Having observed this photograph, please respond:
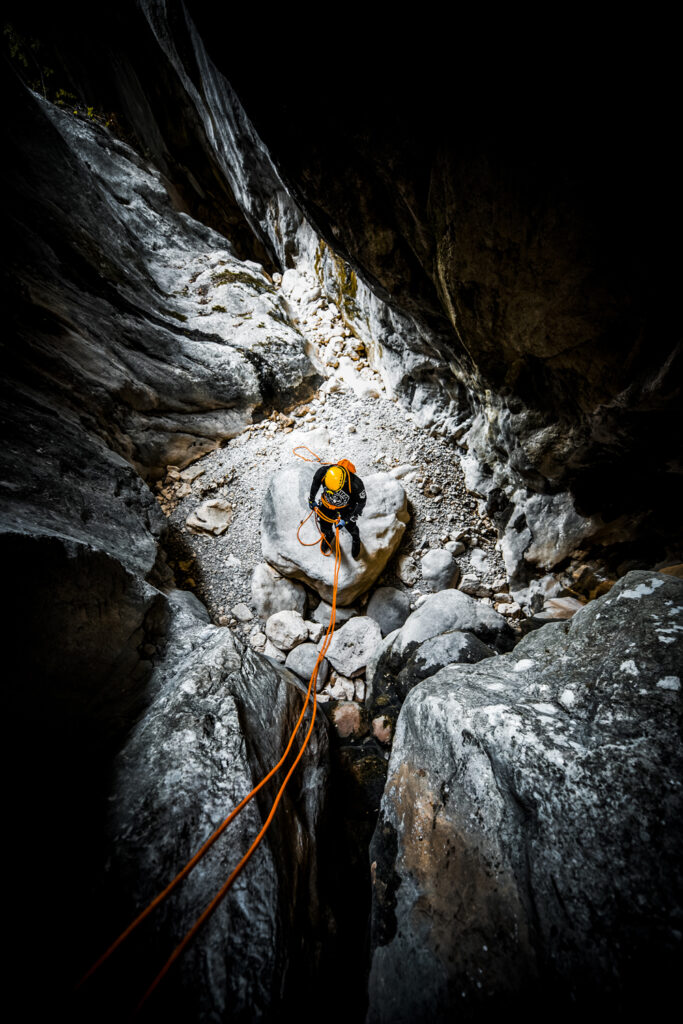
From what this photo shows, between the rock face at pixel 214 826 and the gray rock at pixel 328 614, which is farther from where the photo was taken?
the gray rock at pixel 328 614

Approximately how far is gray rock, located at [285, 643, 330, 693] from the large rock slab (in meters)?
0.81

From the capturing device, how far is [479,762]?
6.28 ft

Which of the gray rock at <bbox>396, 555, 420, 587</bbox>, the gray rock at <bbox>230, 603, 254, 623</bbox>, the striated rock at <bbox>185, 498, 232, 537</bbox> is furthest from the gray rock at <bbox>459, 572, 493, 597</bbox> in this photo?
the striated rock at <bbox>185, 498, 232, 537</bbox>

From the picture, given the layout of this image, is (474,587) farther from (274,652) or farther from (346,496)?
(274,652)

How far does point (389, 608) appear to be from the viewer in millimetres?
4672

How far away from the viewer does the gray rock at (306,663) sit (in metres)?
3.99

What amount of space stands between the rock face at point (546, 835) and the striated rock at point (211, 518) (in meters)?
4.56

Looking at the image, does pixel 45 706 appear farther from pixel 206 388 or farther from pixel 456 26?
pixel 206 388

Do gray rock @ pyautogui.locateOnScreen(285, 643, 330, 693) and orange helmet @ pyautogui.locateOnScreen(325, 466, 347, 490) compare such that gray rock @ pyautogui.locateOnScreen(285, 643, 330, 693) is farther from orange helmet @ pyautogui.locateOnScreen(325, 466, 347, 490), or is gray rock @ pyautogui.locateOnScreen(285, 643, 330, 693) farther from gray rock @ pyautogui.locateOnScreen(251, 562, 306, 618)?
orange helmet @ pyautogui.locateOnScreen(325, 466, 347, 490)

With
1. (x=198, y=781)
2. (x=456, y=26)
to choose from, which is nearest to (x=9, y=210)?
(x=456, y=26)

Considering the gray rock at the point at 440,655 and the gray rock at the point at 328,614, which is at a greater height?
the gray rock at the point at 328,614

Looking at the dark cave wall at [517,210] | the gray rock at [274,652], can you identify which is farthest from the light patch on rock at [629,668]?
the gray rock at [274,652]

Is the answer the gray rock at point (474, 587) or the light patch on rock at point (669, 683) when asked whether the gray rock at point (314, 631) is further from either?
the light patch on rock at point (669, 683)

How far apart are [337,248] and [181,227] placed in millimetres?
6475
